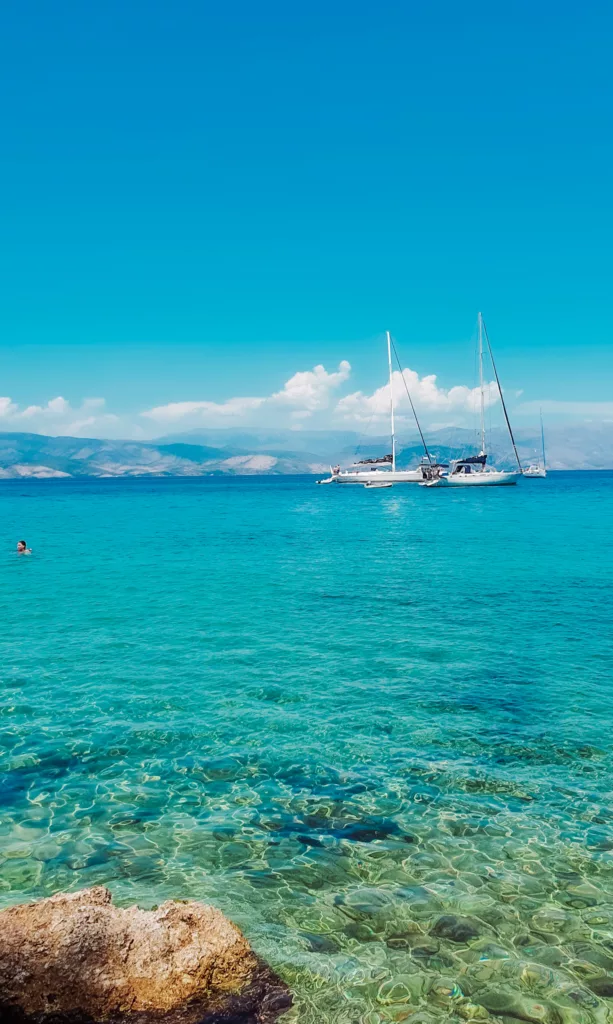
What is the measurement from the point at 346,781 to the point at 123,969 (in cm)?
569

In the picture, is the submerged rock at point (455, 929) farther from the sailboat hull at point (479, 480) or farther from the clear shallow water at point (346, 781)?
the sailboat hull at point (479, 480)

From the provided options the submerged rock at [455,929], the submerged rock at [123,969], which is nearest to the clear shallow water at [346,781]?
the submerged rock at [455,929]

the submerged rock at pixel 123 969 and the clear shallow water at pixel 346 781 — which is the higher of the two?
the submerged rock at pixel 123 969

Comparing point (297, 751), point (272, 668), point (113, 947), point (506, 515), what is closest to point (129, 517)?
point (506, 515)

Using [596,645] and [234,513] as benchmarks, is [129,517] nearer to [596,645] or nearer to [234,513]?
[234,513]

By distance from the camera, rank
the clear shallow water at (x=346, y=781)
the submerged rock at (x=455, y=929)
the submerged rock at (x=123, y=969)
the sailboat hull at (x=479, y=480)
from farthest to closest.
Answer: the sailboat hull at (x=479, y=480), the submerged rock at (x=455, y=929), the clear shallow water at (x=346, y=781), the submerged rock at (x=123, y=969)

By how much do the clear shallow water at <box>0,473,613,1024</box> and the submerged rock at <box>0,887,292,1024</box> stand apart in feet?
2.12

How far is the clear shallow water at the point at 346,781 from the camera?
697 cm

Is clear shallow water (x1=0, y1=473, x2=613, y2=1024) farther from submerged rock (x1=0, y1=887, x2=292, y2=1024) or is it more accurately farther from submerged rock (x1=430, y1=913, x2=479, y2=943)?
submerged rock (x1=0, y1=887, x2=292, y2=1024)

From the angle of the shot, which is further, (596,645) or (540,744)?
(596,645)

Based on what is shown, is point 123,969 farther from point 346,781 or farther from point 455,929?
point 346,781

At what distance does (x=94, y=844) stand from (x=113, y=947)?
355cm

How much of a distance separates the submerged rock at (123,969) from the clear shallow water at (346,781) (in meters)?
0.65

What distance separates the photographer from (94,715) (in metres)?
14.2
